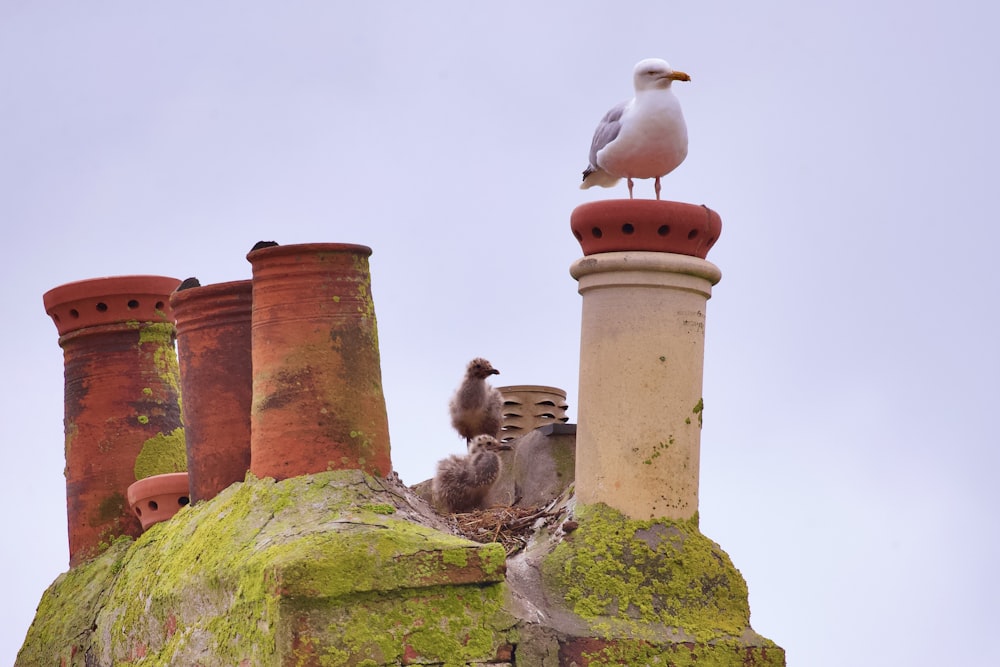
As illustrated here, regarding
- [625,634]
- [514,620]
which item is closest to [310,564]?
[514,620]

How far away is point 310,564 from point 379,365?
2.14 meters

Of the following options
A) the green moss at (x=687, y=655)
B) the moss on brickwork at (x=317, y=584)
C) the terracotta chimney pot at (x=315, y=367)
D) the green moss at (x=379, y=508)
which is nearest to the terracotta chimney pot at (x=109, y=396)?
the moss on brickwork at (x=317, y=584)

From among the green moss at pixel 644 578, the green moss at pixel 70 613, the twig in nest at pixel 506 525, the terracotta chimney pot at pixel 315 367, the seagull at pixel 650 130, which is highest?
the seagull at pixel 650 130

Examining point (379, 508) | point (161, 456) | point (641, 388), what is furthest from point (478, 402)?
point (379, 508)

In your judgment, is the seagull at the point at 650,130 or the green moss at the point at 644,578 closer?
the green moss at the point at 644,578

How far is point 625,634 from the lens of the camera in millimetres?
9469

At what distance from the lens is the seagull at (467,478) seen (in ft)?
41.5

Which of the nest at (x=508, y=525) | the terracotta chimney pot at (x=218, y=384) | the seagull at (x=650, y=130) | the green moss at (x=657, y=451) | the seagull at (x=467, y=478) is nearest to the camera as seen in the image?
the green moss at (x=657, y=451)

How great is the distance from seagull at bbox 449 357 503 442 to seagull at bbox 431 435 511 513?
107 centimetres

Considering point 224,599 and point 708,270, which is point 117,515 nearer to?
point 224,599

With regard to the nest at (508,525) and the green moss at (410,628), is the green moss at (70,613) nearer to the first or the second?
the nest at (508,525)

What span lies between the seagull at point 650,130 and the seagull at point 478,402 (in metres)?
3.83

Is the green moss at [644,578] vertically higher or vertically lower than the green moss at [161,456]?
lower

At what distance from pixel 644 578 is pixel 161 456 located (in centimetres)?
570
